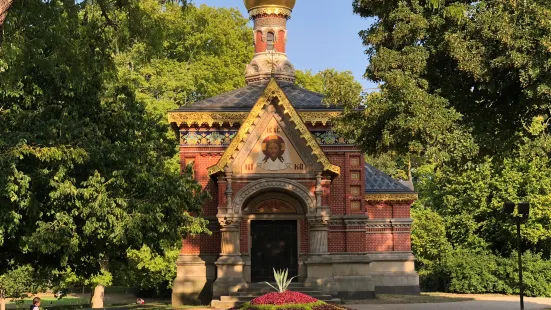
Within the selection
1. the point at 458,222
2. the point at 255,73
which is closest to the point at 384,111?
the point at 255,73

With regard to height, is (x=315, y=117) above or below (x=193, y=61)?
below

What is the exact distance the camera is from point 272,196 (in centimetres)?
2925

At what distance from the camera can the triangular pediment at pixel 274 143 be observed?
28.5m

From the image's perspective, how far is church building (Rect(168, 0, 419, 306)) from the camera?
92.8 ft

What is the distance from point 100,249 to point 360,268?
41.7 feet

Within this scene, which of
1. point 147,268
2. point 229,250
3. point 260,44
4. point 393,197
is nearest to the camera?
point 229,250

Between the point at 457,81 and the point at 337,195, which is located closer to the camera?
the point at 457,81

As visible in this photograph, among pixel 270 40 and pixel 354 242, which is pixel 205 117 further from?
pixel 354 242

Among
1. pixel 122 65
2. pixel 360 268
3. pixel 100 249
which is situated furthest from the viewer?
pixel 122 65

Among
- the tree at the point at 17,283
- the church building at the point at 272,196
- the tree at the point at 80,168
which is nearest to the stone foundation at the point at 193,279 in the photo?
the church building at the point at 272,196

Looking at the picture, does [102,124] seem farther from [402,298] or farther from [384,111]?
[402,298]

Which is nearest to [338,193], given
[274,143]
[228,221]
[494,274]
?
[274,143]

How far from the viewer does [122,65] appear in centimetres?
4078

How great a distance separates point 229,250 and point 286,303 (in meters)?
9.21
